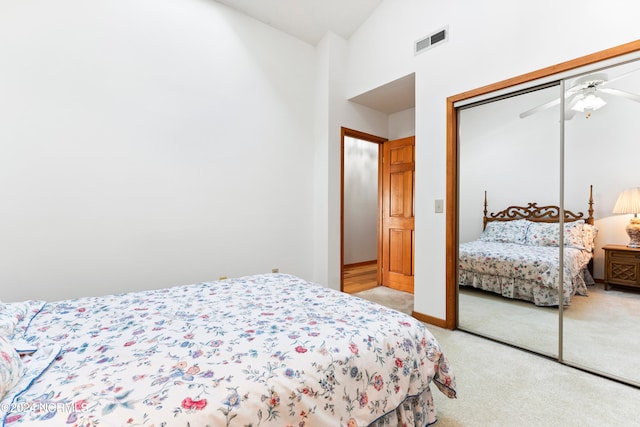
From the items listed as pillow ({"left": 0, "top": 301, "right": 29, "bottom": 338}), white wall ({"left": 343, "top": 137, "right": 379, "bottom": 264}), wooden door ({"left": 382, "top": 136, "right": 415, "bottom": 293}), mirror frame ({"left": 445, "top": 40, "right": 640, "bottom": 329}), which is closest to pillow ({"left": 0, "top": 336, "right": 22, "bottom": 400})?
pillow ({"left": 0, "top": 301, "right": 29, "bottom": 338})

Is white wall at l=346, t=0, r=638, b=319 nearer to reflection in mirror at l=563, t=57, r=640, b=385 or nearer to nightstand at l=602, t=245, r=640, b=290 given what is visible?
reflection in mirror at l=563, t=57, r=640, b=385

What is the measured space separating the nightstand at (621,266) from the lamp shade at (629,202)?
0.79ft

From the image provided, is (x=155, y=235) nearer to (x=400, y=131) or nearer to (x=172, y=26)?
(x=172, y=26)

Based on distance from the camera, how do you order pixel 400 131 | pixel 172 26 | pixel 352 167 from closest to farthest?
pixel 172 26
pixel 400 131
pixel 352 167

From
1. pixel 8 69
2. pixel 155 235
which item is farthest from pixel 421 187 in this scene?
pixel 8 69

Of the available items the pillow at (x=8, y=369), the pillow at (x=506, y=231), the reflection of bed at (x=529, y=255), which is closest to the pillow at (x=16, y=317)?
the pillow at (x=8, y=369)

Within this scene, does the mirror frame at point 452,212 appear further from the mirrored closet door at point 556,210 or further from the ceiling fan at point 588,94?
the ceiling fan at point 588,94

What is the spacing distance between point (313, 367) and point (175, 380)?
0.43 meters

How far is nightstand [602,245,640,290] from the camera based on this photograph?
1.89 metres

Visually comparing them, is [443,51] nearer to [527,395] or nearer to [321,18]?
[321,18]

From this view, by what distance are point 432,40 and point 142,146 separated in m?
2.81

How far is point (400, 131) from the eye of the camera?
4129 mm

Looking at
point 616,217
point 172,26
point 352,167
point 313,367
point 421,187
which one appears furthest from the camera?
point 352,167

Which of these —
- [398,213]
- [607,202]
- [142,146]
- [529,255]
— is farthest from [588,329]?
[142,146]
